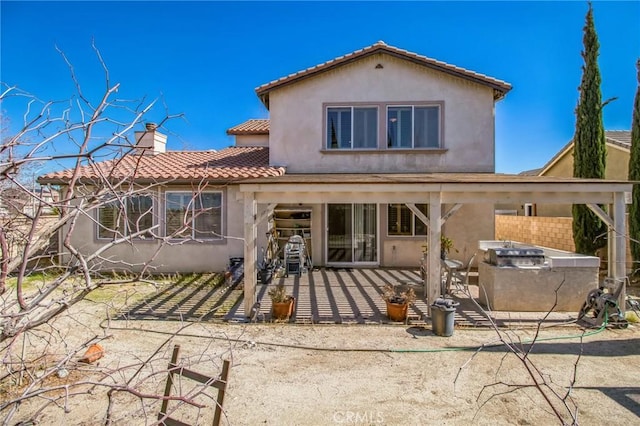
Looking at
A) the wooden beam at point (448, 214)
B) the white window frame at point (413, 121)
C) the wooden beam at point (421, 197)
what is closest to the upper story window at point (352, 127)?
the white window frame at point (413, 121)

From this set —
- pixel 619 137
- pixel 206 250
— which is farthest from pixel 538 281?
pixel 619 137

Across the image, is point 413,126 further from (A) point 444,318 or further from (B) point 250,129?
(B) point 250,129

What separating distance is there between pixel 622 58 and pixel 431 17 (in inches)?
308

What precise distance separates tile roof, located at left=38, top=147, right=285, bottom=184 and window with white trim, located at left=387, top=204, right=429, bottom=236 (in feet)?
14.0

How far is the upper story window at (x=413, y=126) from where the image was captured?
39.7 ft

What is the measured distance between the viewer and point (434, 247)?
7.57 meters

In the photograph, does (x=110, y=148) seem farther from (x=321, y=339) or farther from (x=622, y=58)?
(x=622, y=58)

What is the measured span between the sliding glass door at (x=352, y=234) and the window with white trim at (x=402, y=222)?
21.4 inches

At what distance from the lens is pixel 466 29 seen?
35.0ft

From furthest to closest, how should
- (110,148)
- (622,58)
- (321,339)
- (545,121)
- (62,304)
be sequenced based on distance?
(545,121) < (622,58) < (321,339) < (110,148) < (62,304)

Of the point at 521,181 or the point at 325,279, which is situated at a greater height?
the point at 521,181

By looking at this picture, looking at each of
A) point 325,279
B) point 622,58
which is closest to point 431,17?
point 622,58

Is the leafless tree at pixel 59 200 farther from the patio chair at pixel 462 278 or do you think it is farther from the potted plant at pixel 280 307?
the potted plant at pixel 280 307

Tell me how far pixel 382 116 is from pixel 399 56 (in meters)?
2.07
